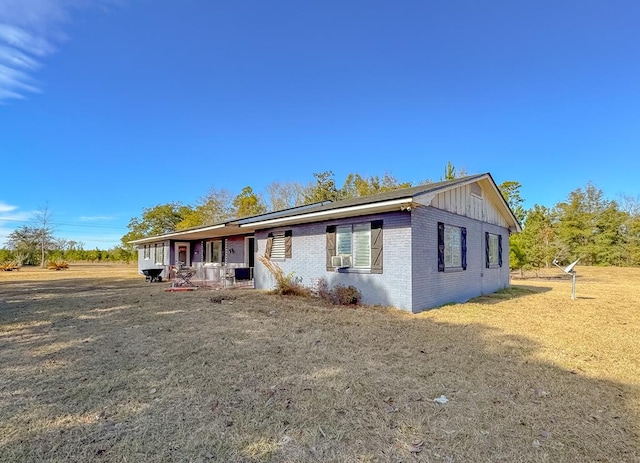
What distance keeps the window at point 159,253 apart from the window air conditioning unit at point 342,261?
1807 cm

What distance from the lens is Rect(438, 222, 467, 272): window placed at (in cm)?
924

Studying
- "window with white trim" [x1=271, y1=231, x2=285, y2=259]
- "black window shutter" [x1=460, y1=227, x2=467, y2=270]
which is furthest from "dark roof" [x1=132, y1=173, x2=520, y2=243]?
"black window shutter" [x1=460, y1=227, x2=467, y2=270]

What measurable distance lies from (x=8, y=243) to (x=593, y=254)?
65.0 meters

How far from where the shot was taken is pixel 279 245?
1258cm

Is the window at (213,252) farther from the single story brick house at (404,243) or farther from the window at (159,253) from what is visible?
the window at (159,253)

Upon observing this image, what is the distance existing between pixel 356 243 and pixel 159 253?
65.4 ft

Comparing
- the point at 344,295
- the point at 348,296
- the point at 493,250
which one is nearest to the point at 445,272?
the point at 348,296

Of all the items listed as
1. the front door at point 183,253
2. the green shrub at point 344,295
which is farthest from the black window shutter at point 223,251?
the green shrub at point 344,295

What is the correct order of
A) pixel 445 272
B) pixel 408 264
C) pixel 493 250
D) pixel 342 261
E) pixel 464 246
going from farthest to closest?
pixel 493 250 → pixel 464 246 → pixel 342 261 → pixel 445 272 → pixel 408 264

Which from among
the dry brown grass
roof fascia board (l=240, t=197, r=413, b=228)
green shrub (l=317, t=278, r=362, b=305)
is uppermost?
→ roof fascia board (l=240, t=197, r=413, b=228)

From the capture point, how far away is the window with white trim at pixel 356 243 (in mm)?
9192

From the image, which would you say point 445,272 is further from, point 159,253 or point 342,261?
point 159,253

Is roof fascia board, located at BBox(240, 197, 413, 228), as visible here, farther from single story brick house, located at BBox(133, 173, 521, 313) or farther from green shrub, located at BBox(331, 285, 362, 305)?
green shrub, located at BBox(331, 285, 362, 305)

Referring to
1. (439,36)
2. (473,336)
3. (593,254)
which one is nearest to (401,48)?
(439,36)
